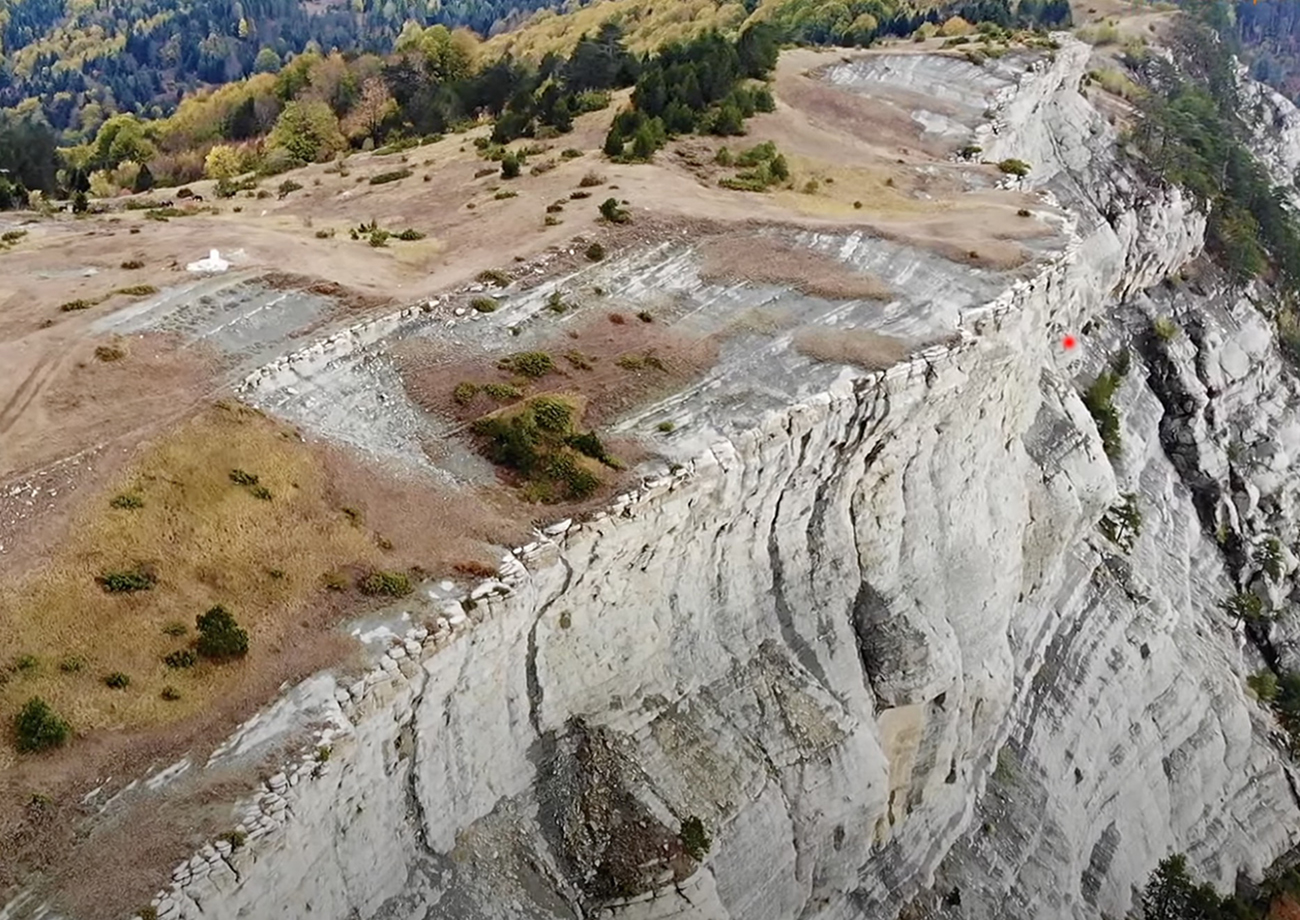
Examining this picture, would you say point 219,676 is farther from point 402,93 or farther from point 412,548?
point 402,93

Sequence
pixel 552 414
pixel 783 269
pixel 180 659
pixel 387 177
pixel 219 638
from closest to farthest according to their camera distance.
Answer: pixel 180 659
pixel 219 638
pixel 552 414
pixel 783 269
pixel 387 177

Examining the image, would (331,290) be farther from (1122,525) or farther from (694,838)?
A: (1122,525)

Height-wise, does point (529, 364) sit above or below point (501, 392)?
above

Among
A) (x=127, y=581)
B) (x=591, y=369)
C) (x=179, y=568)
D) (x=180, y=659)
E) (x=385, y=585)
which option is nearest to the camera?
(x=180, y=659)

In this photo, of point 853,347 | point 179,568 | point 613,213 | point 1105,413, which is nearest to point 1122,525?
point 1105,413

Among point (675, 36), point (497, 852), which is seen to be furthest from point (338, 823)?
point (675, 36)

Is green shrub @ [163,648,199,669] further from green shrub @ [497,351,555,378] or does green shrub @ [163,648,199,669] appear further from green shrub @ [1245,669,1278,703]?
green shrub @ [1245,669,1278,703]

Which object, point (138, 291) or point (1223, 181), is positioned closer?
point (138, 291)
